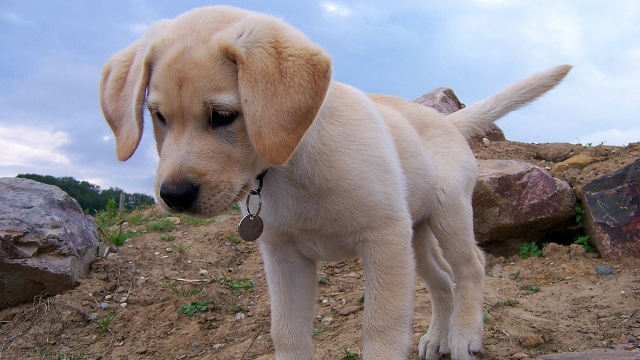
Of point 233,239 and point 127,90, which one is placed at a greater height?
point 127,90

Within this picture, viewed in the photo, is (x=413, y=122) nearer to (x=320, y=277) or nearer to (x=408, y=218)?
(x=408, y=218)

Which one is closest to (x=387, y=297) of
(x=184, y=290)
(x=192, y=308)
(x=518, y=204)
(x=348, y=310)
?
(x=348, y=310)

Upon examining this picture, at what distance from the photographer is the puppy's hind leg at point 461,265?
143 inches

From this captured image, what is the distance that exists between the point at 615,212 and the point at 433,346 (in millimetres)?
2601

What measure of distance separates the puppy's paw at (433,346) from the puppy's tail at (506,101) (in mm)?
1507

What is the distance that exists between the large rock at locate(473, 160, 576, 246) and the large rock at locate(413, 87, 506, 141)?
8.36 feet

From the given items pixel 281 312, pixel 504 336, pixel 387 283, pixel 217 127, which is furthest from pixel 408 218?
pixel 504 336

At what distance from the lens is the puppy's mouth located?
2.33 metres

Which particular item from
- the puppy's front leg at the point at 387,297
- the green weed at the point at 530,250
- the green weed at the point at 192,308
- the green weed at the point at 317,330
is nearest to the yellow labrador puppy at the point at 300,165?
the puppy's front leg at the point at 387,297

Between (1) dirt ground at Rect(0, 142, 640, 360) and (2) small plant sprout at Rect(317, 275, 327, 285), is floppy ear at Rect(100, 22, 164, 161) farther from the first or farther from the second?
(2) small plant sprout at Rect(317, 275, 327, 285)

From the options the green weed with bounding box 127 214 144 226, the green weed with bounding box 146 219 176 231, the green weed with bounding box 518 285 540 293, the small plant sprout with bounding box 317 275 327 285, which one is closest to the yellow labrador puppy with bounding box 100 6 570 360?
the green weed with bounding box 518 285 540 293

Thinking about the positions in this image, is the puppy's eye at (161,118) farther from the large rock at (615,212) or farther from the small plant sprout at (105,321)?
the large rock at (615,212)

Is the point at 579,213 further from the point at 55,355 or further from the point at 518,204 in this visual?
the point at 55,355

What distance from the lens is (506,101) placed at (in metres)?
4.31
